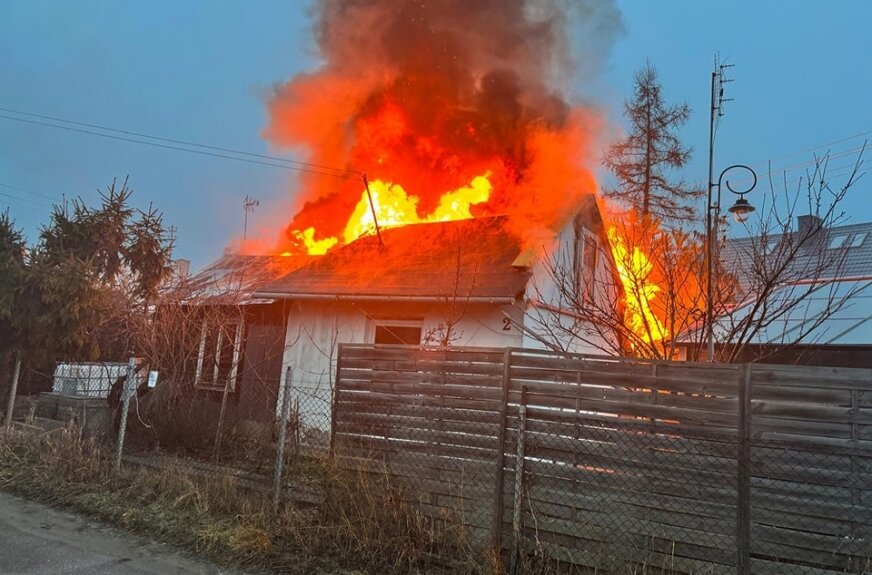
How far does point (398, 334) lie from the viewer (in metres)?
10.3

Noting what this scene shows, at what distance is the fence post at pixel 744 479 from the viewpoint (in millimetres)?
3502

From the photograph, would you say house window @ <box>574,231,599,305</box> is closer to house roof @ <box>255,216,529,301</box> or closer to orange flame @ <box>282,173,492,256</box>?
house roof @ <box>255,216,529,301</box>

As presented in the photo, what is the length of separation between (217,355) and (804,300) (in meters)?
10.0

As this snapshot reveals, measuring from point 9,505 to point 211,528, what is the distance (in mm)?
2352

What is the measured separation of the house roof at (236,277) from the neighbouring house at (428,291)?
2.10 feet

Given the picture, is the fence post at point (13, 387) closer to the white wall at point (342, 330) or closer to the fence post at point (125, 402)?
the fence post at point (125, 402)

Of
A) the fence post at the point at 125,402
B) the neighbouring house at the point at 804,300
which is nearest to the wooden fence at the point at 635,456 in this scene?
the neighbouring house at the point at 804,300

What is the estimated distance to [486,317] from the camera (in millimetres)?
9453

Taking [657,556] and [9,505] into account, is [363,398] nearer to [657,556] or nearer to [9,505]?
[657,556]

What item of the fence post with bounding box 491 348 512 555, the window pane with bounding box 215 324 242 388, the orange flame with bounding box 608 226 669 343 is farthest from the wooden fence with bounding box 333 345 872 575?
the window pane with bounding box 215 324 242 388

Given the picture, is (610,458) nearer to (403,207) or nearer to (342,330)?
(342,330)

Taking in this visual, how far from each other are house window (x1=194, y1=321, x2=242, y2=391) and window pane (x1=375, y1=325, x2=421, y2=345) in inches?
93.6

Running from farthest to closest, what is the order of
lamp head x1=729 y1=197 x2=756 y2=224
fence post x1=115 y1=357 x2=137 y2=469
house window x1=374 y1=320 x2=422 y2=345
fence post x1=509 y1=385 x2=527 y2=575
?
house window x1=374 y1=320 x2=422 y2=345, lamp head x1=729 y1=197 x2=756 y2=224, fence post x1=115 y1=357 x2=137 y2=469, fence post x1=509 y1=385 x2=527 y2=575

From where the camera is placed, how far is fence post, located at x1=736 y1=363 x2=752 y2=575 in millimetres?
3502
